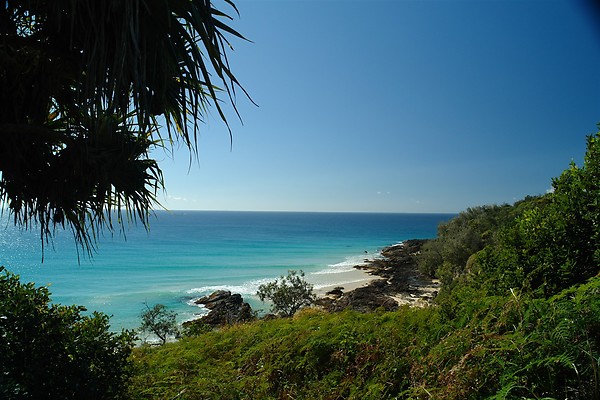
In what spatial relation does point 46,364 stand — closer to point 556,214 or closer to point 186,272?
point 556,214

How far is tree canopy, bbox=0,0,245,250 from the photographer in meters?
2.86

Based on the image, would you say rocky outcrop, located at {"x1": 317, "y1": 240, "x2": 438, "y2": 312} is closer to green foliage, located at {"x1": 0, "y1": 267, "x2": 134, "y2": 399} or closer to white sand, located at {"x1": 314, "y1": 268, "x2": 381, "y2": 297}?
white sand, located at {"x1": 314, "y1": 268, "x2": 381, "y2": 297}

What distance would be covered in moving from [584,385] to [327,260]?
46.3 metres

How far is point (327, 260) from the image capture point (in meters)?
47.5

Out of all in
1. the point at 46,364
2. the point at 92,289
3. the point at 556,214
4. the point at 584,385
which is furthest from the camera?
the point at 92,289

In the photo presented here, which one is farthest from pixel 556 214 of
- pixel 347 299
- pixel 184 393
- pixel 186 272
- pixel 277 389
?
pixel 186 272

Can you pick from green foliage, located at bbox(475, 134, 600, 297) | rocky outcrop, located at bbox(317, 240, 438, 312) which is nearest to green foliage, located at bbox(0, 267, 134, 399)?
green foliage, located at bbox(475, 134, 600, 297)

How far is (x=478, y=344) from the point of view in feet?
8.18

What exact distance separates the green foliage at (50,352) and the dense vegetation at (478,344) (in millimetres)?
633

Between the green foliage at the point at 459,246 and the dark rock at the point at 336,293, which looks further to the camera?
the dark rock at the point at 336,293

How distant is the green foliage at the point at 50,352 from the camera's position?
2.90m

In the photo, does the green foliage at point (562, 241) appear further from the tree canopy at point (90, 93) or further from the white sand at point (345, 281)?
the white sand at point (345, 281)

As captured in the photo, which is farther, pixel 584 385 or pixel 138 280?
pixel 138 280

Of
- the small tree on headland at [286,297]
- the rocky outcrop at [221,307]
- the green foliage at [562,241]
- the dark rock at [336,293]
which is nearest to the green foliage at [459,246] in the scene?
the dark rock at [336,293]
